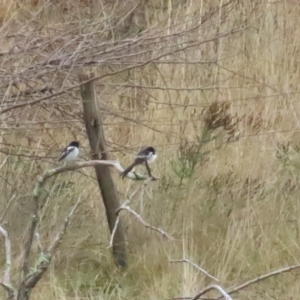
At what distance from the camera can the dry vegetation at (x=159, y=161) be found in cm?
357

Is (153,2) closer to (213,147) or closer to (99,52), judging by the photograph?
(213,147)

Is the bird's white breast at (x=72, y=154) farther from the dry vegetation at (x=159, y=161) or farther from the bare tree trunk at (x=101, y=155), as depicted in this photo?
the dry vegetation at (x=159, y=161)

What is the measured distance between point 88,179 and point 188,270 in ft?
3.84

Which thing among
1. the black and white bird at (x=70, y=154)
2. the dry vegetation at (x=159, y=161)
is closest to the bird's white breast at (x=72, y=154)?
the black and white bird at (x=70, y=154)

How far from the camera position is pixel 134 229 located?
3926mm

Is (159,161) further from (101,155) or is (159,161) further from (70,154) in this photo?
(70,154)

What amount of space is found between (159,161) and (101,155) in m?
0.78

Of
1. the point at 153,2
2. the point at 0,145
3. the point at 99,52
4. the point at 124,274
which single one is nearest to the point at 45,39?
the point at 99,52

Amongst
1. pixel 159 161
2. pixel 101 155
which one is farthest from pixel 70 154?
pixel 159 161

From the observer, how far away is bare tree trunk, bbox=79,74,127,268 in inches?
144

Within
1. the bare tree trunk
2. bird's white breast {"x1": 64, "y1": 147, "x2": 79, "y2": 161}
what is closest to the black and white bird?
bird's white breast {"x1": 64, "y1": 147, "x2": 79, "y2": 161}

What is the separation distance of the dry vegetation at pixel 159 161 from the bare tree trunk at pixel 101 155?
0.22 feet

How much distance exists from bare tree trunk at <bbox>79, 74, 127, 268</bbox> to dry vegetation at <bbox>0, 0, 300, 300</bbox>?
0.22ft

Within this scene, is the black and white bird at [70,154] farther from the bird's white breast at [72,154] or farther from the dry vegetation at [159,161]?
the dry vegetation at [159,161]
